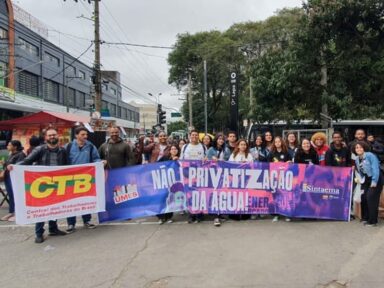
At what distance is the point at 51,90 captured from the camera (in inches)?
1989

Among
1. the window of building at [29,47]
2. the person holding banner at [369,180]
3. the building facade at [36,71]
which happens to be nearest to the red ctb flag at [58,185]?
the person holding banner at [369,180]

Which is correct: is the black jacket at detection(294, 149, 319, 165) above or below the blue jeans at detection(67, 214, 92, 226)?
above

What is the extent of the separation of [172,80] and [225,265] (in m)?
43.3

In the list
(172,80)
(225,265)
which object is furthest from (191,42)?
(225,265)

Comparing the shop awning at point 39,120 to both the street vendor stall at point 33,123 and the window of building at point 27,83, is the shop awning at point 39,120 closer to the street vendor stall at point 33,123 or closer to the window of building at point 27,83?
the street vendor stall at point 33,123

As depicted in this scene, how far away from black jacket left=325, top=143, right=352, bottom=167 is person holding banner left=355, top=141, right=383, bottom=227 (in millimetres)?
499

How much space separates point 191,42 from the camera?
44.4 m

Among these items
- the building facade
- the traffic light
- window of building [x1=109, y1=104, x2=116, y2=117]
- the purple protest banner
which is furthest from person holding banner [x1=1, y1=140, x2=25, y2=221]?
window of building [x1=109, y1=104, x2=116, y2=117]

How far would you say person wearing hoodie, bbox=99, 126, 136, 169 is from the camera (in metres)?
8.12

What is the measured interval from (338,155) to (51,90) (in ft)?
156

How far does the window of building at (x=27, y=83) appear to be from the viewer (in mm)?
40781

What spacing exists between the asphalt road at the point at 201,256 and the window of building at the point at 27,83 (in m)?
36.6

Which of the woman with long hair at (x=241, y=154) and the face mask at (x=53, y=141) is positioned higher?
the face mask at (x=53, y=141)

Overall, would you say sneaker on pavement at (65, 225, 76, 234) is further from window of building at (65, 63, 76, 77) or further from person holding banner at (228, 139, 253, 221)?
window of building at (65, 63, 76, 77)
